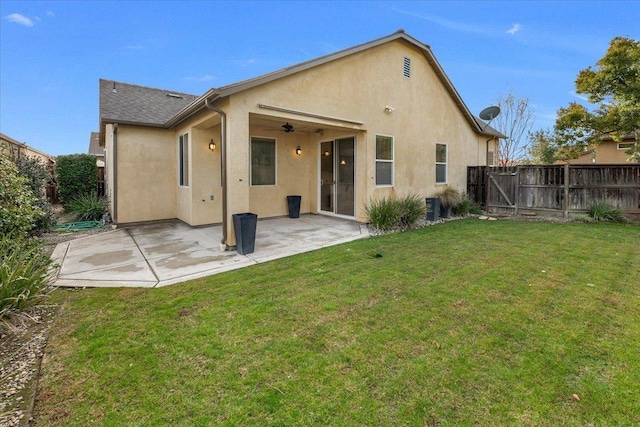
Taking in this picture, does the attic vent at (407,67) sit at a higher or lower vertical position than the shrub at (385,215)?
higher

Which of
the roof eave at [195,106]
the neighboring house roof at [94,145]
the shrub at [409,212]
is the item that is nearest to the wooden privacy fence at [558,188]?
the shrub at [409,212]

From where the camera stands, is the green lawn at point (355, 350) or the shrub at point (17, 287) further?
the shrub at point (17, 287)

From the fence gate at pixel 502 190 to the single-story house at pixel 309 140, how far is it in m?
1.87

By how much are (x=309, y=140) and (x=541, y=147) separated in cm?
2071

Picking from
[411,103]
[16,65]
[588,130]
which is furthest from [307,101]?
[16,65]

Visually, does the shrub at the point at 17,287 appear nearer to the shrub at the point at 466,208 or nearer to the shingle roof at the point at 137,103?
the shingle roof at the point at 137,103

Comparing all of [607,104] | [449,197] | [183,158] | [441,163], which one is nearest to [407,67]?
[441,163]

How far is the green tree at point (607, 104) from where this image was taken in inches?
575

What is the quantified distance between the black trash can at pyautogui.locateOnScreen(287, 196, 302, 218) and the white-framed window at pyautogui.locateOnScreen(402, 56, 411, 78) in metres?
5.46

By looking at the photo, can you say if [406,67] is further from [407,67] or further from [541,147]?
[541,147]

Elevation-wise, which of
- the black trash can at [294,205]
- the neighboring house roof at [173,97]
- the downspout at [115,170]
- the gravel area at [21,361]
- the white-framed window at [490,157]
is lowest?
the gravel area at [21,361]

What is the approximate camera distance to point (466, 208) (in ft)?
38.9

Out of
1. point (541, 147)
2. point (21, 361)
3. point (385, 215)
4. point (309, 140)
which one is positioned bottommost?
point (21, 361)

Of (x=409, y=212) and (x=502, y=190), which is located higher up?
(x=502, y=190)
